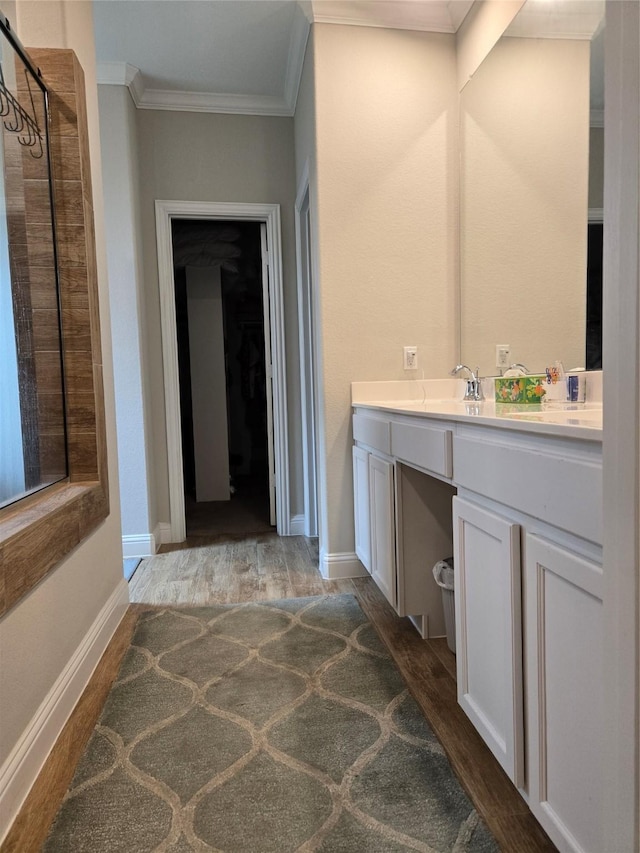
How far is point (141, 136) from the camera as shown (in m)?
3.17

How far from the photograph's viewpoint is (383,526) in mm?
2025

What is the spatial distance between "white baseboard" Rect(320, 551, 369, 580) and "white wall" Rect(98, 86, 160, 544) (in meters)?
1.15

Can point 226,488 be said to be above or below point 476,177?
below

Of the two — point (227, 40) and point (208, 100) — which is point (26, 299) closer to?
point (227, 40)

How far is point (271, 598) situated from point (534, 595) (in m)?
1.64

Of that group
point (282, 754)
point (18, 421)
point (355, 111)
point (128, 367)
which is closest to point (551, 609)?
point (282, 754)

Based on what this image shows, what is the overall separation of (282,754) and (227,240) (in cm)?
399

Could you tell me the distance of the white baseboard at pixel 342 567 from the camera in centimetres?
260

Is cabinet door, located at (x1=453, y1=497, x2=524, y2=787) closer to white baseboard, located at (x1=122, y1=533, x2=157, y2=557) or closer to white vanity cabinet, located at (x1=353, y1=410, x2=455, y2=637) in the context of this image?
white vanity cabinet, located at (x1=353, y1=410, x2=455, y2=637)

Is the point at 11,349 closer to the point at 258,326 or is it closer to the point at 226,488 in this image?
the point at 226,488

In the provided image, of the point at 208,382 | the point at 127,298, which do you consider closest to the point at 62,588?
the point at 127,298

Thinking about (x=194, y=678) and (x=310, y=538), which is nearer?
(x=194, y=678)

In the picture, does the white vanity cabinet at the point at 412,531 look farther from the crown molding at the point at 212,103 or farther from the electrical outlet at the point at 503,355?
the crown molding at the point at 212,103

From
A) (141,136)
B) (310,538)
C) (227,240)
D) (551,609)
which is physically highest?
(141,136)
